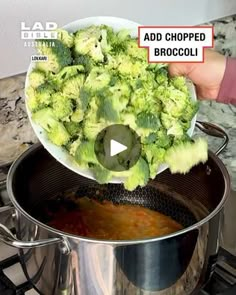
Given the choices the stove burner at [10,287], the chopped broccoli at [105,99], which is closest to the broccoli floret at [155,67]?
the chopped broccoli at [105,99]

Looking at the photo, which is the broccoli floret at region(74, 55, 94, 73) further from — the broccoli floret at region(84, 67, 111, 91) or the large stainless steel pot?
the large stainless steel pot

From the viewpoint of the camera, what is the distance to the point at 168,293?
79 centimetres

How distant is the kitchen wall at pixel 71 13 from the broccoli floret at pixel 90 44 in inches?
7.5

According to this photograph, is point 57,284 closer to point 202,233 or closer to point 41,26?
point 202,233

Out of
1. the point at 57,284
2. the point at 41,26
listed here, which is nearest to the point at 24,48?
the point at 41,26

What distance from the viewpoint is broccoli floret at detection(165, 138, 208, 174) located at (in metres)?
0.82

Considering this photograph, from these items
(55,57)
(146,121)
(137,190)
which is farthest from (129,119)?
(137,190)

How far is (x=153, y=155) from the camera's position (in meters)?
0.82

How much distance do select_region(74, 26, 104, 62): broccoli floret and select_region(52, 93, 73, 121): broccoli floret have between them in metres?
0.07

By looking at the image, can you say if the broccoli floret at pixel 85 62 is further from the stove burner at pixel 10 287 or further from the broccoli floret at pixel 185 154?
the stove burner at pixel 10 287

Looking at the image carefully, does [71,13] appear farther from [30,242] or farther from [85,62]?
[30,242]

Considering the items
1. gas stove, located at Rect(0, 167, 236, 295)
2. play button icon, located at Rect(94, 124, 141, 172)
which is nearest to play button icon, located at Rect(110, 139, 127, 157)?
play button icon, located at Rect(94, 124, 141, 172)

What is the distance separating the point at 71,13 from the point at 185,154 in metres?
0.36

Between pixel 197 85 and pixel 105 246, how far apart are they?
37 centimetres
